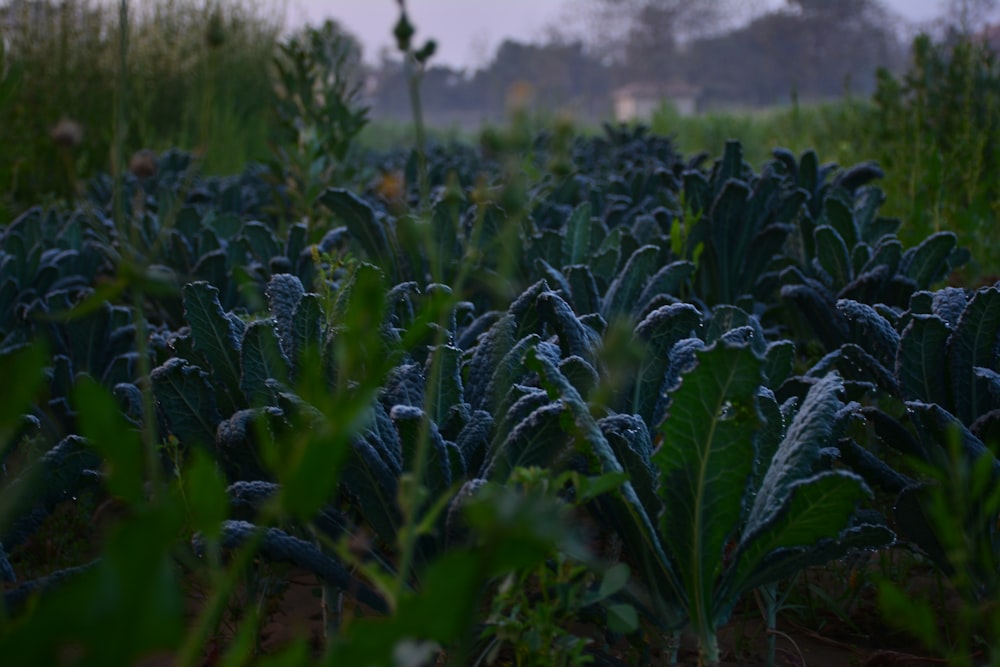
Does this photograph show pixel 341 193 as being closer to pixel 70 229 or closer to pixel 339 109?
pixel 70 229

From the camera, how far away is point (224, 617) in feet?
7.16

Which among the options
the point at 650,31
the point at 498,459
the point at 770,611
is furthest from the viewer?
the point at 650,31

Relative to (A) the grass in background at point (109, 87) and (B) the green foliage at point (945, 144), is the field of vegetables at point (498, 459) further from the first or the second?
(B) the green foliage at point (945, 144)

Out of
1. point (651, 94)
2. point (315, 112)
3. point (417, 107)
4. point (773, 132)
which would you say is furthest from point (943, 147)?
point (651, 94)

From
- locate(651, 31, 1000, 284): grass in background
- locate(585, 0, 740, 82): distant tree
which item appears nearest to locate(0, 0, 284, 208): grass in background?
locate(651, 31, 1000, 284): grass in background

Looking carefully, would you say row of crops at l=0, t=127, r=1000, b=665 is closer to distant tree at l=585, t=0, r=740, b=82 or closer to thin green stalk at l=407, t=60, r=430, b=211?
thin green stalk at l=407, t=60, r=430, b=211

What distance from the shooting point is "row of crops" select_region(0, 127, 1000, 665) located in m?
0.69

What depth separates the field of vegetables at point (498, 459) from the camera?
0.72 meters

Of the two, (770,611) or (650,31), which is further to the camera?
(650,31)

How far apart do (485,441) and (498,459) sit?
0.17m

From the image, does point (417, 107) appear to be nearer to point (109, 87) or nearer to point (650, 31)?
point (109, 87)

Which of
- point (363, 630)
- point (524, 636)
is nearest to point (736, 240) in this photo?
point (524, 636)

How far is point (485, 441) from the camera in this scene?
5.78 ft

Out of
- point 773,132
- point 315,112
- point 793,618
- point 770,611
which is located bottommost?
point 793,618
